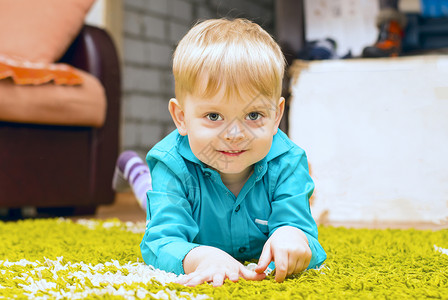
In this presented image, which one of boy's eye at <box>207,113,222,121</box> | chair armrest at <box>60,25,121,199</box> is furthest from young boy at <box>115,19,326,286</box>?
chair armrest at <box>60,25,121,199</box>

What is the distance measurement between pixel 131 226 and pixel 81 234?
6.5 inches

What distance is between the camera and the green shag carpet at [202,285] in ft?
1.96

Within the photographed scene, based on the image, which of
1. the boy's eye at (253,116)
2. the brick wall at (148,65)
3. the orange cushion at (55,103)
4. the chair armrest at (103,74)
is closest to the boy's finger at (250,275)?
the boy's eye at (253,116)

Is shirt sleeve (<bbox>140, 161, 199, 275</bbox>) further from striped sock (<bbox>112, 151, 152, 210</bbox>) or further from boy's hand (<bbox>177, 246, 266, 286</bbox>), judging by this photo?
striped sock (<bbox>112, 151, 152, 210</bbox>)

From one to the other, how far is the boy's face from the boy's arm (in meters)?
0.09

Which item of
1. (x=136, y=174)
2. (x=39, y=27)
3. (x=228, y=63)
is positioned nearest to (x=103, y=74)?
(x=39, y=27)

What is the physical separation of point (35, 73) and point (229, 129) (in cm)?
91

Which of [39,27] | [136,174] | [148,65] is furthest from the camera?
[148,65]

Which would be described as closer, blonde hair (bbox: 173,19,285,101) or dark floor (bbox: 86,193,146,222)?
blonde hair (bbox: 173,19,285,101)

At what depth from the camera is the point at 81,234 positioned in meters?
1.18

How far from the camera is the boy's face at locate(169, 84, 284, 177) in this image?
0.72 m

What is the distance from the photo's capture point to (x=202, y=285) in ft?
2.05

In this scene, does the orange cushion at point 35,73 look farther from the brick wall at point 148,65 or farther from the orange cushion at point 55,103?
the brick wall at point 148,65

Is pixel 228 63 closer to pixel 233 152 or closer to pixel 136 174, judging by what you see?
pixel 233 152
